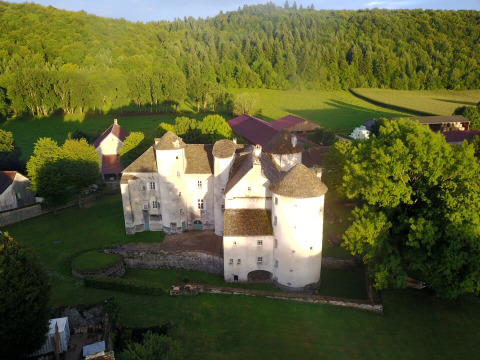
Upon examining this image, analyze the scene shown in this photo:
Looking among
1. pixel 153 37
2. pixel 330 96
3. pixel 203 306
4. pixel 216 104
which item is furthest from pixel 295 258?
pixel 153 37

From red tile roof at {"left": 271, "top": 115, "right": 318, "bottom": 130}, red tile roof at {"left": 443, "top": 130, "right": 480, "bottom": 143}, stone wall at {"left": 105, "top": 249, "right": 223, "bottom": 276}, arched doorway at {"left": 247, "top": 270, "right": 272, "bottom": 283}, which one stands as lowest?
arched doorway at {"left": 247, "top": 270, "right": 272, "bottom": 283}

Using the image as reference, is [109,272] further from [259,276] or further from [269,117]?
[269,117]

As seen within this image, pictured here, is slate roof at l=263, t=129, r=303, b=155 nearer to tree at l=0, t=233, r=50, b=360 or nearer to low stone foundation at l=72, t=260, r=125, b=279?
low stone foundation at l=72, t=260, r=125, b=279

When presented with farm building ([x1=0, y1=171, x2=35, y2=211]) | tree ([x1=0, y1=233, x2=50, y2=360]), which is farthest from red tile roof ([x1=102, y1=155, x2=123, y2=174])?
tree ([x1=0, y1=233, x2=50, y2=360])

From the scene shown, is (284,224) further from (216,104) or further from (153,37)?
(153,37)

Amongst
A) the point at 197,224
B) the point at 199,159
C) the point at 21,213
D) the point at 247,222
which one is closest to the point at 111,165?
the point at 21,213

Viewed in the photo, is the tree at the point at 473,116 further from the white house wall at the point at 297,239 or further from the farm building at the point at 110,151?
the farm building at the point at 110,151
